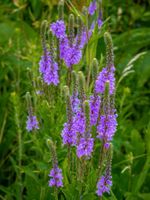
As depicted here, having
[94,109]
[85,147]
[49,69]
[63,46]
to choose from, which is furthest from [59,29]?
[85,147]

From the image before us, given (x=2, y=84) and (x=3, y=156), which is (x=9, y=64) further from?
(x=3, y=156)

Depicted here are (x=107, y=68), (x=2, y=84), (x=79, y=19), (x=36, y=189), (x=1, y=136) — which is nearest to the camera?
(x=107, y=68)

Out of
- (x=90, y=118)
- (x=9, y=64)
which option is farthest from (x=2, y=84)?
(x=90, y=118)

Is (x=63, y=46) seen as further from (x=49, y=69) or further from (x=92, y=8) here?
(x=92, y=8)

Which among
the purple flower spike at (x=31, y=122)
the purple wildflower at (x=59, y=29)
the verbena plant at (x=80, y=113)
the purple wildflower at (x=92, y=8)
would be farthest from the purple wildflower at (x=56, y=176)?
the purple wildflower at (x=92, y=8)

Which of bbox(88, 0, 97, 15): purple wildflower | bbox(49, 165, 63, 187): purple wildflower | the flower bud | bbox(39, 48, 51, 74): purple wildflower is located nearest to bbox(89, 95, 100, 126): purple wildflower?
the flower bud

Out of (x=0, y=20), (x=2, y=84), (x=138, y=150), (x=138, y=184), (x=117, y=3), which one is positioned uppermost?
(x=117, y=3)

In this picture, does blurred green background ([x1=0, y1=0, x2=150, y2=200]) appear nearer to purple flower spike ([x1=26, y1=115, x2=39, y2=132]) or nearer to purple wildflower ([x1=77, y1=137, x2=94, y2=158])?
purple flower spike ([x1=26, y1=115, x2=39, y2=132])
